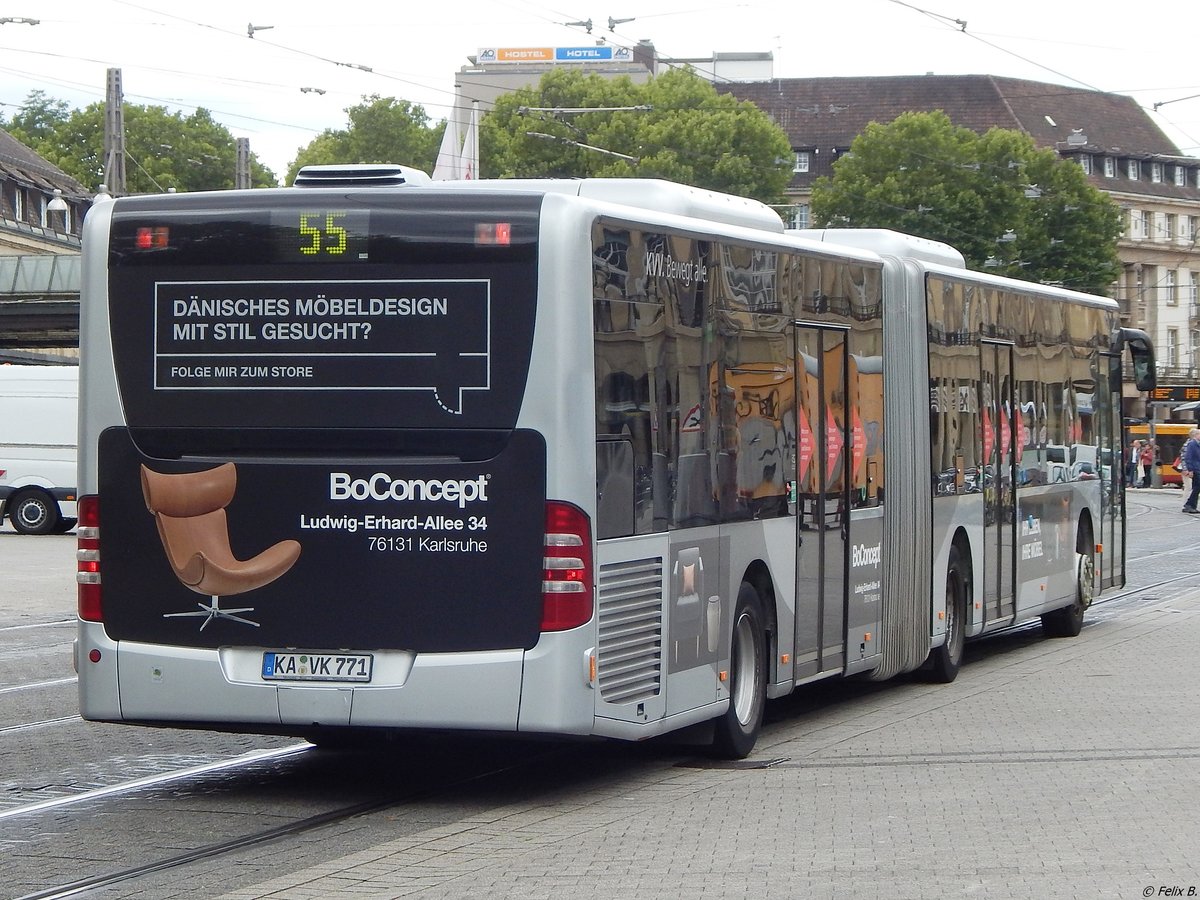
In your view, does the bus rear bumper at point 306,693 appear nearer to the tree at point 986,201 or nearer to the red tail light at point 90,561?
the red tail light at point 90,561

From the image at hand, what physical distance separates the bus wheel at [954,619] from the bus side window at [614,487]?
232 inches

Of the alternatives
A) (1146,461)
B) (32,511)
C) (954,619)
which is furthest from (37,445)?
(1146,461)

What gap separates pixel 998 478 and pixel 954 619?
151 centimetres

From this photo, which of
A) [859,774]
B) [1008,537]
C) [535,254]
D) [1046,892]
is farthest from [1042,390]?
[1046,892]

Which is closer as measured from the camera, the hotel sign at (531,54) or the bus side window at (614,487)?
the bus side window at (614,487)

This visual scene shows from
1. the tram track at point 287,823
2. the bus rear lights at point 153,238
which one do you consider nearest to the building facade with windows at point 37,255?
the tram track at point 287,823

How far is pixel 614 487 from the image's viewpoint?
9.09 meters

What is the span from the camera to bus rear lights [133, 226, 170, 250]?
934 centimetres

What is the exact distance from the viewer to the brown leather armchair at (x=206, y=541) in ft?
30.1

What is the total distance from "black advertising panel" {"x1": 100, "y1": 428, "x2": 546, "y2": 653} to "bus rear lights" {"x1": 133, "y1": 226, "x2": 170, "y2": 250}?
860 millimetres

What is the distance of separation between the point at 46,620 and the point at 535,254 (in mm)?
12654

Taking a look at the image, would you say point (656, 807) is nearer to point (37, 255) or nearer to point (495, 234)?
point (495, 234)

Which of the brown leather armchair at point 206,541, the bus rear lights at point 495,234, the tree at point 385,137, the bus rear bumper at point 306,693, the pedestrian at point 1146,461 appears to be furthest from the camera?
the tree at point 385,137

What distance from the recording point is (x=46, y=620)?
20.1 meters
